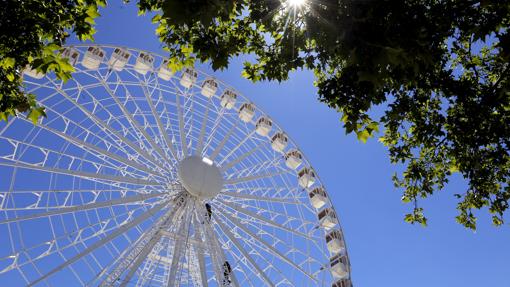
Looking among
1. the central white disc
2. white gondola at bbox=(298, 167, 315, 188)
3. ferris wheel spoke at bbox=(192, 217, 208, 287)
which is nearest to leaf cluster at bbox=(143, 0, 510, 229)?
ferris wheel spoke at bbox=(192, 217, 208, 287)

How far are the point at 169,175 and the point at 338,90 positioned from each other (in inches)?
525

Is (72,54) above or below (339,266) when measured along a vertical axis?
above

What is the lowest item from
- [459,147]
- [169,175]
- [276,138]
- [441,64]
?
[459,147]

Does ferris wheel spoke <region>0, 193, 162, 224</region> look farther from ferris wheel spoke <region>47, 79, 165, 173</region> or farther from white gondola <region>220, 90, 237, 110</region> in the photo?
white gondola <region>220, 90, 237, 110</region>

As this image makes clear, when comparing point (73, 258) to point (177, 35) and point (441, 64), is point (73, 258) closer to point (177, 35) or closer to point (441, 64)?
point (177, 35)

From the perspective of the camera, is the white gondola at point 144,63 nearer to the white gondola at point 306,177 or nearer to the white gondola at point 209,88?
the white gondola at point 209,88

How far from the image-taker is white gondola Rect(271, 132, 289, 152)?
83.8ft

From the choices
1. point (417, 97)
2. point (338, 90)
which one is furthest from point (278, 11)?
point (417, 97)

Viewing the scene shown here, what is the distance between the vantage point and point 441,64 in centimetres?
866

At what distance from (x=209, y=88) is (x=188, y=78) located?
1286mm

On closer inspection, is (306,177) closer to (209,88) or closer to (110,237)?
(209,88)

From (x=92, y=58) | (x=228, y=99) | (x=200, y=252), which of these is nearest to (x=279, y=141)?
(x=228, y=99)

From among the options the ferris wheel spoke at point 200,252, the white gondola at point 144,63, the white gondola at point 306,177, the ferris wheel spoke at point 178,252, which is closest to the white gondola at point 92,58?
the white gondola at point 144,63

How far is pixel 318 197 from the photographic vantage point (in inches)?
977
